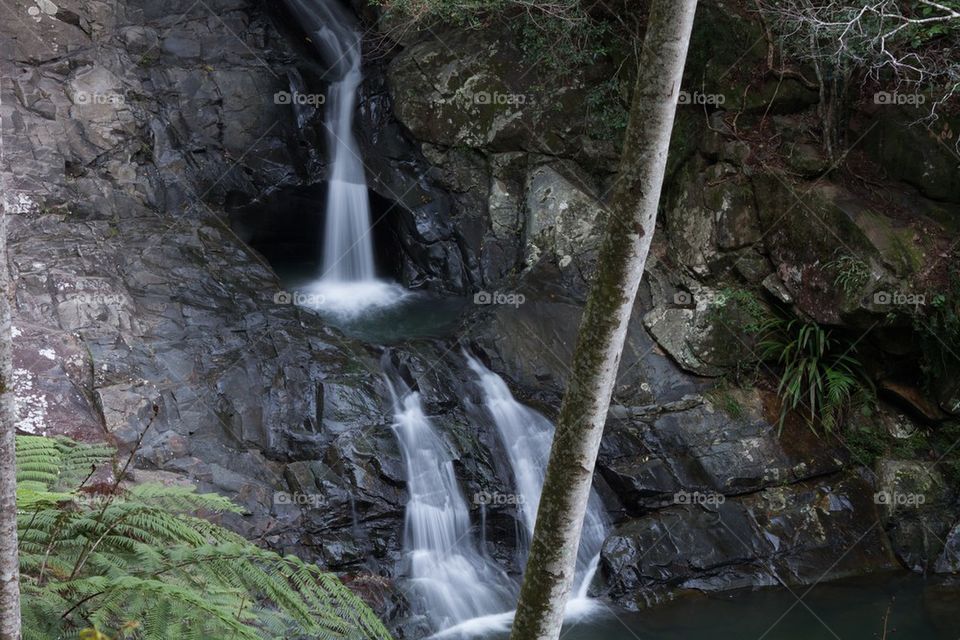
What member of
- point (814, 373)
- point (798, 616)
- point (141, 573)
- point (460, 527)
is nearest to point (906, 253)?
point (814, 373)

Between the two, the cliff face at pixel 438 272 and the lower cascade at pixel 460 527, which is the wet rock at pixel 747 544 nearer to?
the cliff face at pixel 438 272

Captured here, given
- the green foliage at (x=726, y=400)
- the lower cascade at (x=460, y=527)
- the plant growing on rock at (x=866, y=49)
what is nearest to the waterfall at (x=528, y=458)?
the lower cascade at (x=460, y=527)

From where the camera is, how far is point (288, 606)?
10.3 feet

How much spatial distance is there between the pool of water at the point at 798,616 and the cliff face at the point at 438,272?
256 millimetres

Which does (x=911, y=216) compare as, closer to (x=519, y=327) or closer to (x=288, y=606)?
(x=519, y=327)

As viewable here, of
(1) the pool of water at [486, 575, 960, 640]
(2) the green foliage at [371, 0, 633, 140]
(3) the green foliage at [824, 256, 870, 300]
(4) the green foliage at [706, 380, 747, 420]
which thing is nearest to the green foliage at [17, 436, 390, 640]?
(1) the pool of water at [486, 575, 960, 640]

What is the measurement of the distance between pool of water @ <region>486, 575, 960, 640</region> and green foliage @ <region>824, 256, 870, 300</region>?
2.85m

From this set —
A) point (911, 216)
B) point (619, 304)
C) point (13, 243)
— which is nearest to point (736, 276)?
point (911, 216)

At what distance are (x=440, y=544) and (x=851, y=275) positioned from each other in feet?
15.7

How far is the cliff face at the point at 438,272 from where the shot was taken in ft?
24.5

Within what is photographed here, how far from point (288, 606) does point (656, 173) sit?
2221mm

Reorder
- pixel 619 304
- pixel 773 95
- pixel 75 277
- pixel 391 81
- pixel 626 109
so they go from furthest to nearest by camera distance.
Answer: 1. pixel 391 81
2. pixel 626 109
3. pixel 773 95
4. pixel 75 277
5. pixel 619 304

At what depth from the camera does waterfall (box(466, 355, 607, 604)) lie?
7922 millimetres

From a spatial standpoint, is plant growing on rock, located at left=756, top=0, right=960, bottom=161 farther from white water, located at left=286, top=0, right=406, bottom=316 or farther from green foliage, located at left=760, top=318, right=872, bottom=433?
white water, located at left=286, top=0, right=406, bottom=316
